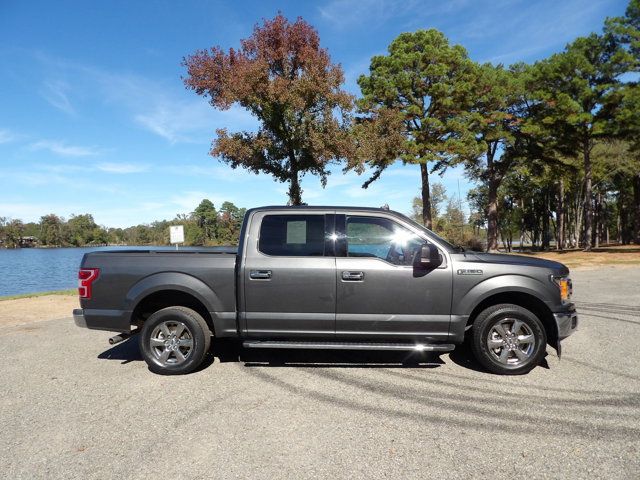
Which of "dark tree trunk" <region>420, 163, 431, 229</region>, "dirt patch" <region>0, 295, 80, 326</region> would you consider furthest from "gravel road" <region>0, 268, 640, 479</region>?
"dark tree trunk" <region>420, 163, 431, 229</region>

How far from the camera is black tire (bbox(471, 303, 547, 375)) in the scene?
4438 mm

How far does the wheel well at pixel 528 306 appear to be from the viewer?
454 cm

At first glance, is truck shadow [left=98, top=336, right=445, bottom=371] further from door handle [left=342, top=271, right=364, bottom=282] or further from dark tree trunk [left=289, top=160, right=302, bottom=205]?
dark tree trunk [left=289, top=160, right=302, bottom=205]

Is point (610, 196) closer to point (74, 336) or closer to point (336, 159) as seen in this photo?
point (336, 159)

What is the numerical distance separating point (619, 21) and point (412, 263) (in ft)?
97.6

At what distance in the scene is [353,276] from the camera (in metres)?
4.48

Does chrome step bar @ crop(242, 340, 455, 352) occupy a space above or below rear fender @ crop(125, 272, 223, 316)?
below

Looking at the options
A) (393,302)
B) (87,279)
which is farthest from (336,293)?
(87,279)

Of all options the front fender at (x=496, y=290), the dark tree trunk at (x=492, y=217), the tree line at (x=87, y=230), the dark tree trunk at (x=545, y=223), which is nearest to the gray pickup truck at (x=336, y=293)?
the front fender at (x=496, y=290)

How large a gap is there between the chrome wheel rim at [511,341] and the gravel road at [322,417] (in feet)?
0.79

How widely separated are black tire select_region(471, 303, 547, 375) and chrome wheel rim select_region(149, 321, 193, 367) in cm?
343

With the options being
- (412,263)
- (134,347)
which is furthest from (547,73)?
(134,347)

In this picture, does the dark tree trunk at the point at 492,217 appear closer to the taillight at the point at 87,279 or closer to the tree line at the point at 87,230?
the taillight at the point at 87,279

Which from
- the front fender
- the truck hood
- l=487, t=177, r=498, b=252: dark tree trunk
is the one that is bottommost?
the front fender
